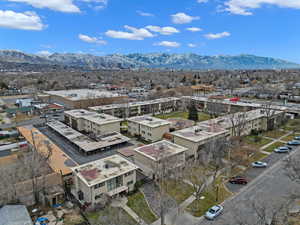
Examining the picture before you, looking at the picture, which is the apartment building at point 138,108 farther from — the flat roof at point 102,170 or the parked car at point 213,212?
the parked car at point 213,212

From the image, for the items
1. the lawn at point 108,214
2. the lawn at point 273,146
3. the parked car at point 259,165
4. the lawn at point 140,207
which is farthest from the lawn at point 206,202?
the lawn at point 273,146

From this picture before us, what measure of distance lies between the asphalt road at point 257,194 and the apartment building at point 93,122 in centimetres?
2462

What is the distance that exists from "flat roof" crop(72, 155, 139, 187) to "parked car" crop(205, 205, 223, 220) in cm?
875

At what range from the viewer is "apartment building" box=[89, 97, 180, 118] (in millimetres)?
50625

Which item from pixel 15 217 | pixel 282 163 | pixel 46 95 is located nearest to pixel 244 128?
pixel 282 163

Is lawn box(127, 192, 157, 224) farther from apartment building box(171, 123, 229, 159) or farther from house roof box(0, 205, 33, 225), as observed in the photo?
apartment building box(171, 123, 229, 159)

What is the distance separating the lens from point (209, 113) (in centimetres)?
5606

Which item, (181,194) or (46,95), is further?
(46,95)

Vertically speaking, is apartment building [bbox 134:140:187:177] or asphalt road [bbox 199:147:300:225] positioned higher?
apartment building [bbox 134:140:187:177]

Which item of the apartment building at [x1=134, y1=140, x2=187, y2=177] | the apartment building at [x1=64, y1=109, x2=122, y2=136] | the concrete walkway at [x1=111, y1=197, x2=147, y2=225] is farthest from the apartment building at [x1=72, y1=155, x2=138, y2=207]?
the apartment building at [x1=64, y1=109, x2=122, y2=136]

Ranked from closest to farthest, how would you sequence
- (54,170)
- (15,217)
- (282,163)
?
1. (15,217)
2. (54,170)
3. (282,163)

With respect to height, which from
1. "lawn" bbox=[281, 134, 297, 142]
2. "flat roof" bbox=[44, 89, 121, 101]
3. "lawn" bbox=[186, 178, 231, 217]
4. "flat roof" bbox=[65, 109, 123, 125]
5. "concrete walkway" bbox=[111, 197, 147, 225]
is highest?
"flat roof" bbox=[44, 89, 121, 101]

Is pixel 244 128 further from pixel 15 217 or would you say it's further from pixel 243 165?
pixel 15 217

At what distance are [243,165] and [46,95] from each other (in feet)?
249
